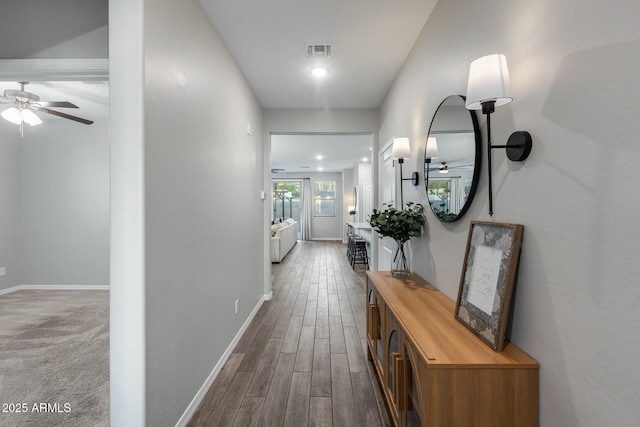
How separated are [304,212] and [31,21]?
33.2 ft

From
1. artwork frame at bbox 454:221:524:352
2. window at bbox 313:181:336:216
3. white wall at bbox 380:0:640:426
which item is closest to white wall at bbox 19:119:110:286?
artwork frame at bbox 454:221:524:352

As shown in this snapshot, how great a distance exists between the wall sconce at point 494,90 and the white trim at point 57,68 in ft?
6.14

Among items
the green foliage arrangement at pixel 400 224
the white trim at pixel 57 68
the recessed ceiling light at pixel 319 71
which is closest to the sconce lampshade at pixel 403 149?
the green foliage arrangement at pixel 400 224

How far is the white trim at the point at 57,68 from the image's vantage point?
1.69 meters

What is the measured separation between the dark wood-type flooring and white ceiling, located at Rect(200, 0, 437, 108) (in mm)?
2637

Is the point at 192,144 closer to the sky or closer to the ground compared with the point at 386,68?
closer to the ground

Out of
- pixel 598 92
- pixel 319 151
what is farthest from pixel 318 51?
pixel 319 151

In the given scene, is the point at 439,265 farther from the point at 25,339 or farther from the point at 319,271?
the point at 319,271

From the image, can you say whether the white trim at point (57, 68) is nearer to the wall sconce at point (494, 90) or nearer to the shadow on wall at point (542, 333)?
the wall sconce at point (494, 90)

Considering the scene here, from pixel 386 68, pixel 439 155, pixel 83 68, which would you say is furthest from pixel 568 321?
pixel 386 68

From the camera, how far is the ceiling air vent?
101 inches

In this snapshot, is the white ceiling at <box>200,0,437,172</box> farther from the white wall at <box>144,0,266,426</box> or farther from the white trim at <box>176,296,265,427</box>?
the white trim at <box>176,296,265,427</box>

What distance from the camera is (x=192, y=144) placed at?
1894 mm

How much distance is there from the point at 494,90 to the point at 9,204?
625cm
